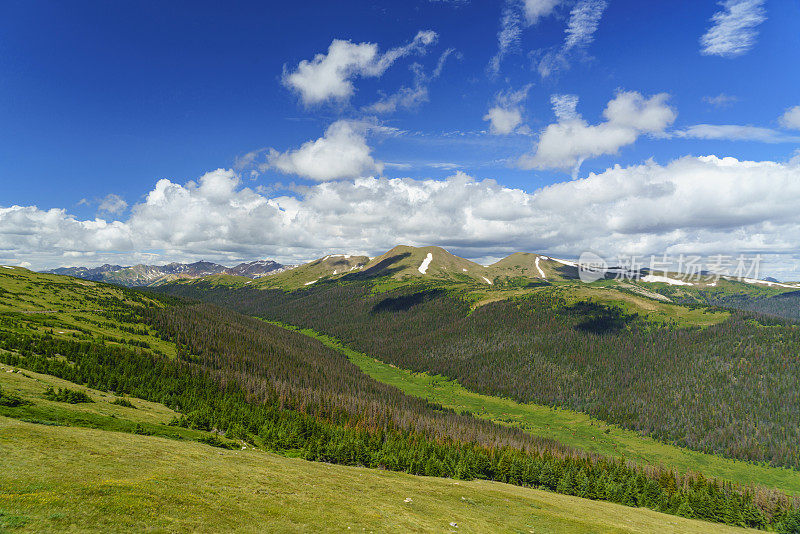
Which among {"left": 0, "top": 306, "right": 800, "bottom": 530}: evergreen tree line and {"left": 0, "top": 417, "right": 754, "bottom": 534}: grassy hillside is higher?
{"left": 0, "top": 417, "right": 754, "bottom": 534}: grassy hillside

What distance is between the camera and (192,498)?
83.5 feet

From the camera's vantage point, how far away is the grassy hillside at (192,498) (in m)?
19.4

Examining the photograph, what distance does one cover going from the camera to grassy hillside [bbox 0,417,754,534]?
19.4m

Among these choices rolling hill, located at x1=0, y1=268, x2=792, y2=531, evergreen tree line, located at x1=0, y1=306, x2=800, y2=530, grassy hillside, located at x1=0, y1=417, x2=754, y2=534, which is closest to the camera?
grassy hillside, located at x1=0, y1=417, x2=754, y2=534

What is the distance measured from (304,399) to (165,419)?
8572 centimetres

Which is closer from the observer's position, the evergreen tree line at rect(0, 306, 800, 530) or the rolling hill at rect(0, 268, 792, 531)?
the rolling hill at rect(0, 268, 792, 531)

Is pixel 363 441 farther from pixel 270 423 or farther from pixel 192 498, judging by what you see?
pixel 192 498

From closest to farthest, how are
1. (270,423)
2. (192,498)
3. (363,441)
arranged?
1. (192,498)
2. (270,423)
3. (363,441)

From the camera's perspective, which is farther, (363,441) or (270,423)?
(363,441)

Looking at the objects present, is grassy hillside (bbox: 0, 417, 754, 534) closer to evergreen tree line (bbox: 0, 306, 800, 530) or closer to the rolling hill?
the rolling hill

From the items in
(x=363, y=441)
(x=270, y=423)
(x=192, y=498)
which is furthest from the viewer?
(x=363, y=441)

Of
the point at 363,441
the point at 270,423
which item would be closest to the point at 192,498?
the point at 270,423

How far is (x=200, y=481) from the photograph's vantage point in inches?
1206

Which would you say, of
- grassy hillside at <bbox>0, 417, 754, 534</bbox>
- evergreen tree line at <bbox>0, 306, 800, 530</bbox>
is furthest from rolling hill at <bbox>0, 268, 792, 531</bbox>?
grassy hillside at <bbox>0, 417, 754, 534</bbox>
